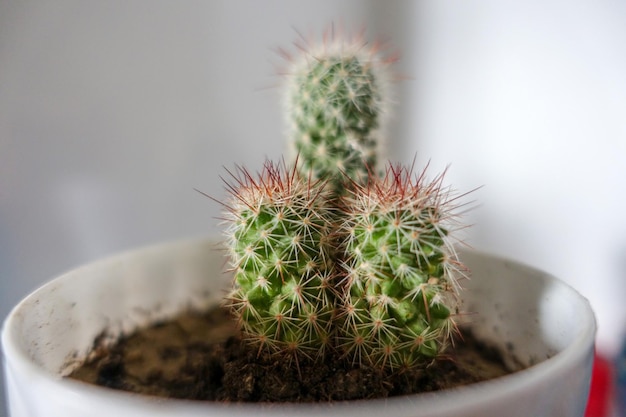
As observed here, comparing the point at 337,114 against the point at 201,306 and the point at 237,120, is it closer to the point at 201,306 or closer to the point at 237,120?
the point at 201,306

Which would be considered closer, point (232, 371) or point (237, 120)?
point (232, 371)

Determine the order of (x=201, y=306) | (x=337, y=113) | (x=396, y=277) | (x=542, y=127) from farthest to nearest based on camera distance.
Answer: (x=542, y=127), (x=201, y=306), (x=337, y=113), (x=396, y=277)

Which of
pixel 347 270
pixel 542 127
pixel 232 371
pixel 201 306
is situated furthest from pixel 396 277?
pixel 542 127

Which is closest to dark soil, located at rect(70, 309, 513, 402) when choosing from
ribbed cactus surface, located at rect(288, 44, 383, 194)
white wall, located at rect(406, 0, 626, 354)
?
ribbed cactus surface, located at rect(288, 44, 383, 194)

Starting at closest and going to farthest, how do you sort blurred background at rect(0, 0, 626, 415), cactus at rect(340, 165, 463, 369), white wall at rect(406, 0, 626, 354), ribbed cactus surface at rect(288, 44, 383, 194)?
cactus at rect(340, 165, 463, 369) → ribbed cactus surface at rect(288, 44, 383, 194) → blurred background at rect(0, 0, 626, 415) → white wall at rect(406, 0, 626, 354)

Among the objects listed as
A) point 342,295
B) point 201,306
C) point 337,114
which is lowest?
point 201,306

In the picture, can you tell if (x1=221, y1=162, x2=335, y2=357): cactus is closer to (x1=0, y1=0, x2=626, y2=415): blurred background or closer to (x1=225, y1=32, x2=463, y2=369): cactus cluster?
(x1=225, y1=32, x2=463, y2=369): cactus cluster

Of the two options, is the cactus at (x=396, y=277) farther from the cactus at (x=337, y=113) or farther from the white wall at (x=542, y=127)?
the white wall at (x=542, y=127)
